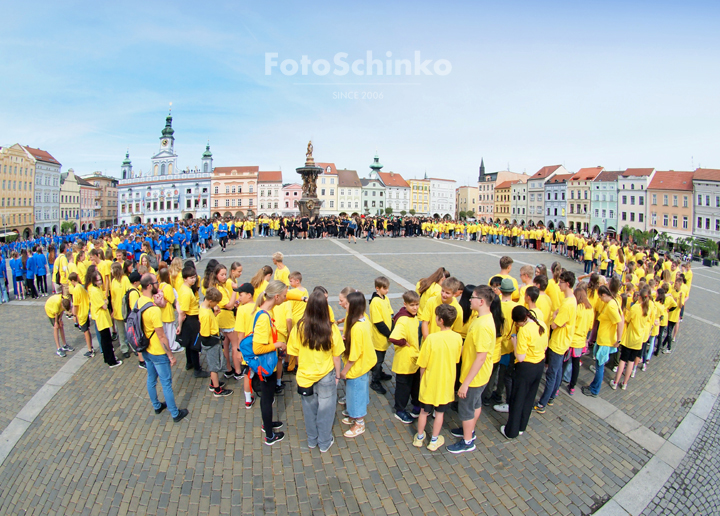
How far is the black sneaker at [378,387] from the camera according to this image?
5.91 metres

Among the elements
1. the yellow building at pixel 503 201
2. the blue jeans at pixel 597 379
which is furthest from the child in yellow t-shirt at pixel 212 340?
the yellow building at pixel 503 201

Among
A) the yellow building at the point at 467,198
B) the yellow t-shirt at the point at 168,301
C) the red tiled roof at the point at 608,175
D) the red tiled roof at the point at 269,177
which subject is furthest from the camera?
the yellow building at the point at 467,198

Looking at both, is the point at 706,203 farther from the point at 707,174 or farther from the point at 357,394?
the point at 357,394

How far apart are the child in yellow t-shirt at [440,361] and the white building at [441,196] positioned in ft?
336

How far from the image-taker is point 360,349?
438 centimetres

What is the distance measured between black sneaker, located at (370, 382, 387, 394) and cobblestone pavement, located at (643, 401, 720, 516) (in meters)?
3.29

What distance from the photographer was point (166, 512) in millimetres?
3748

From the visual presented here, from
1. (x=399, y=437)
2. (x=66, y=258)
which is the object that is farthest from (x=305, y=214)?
(x=399, y=437)

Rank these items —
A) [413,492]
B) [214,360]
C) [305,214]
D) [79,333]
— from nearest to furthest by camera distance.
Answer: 1. [413,492]
2. [214,360]
3. [79,333]
4. [305,214]

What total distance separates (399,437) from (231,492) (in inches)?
80.0

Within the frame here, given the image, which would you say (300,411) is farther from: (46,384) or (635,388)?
(635,388)

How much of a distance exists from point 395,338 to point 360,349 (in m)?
0.57

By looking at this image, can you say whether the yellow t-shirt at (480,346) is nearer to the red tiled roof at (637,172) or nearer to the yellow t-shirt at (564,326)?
the yellow t-shirt at (564,326)

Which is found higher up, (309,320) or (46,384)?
(309,320)
